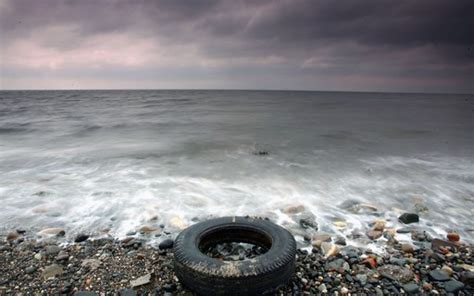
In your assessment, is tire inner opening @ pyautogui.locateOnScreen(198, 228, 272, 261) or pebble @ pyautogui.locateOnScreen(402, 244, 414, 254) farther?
pebble @ pyautogui.locateOnScreen(402, 244, 414, 254)

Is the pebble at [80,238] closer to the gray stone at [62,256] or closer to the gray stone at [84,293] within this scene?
the gray stone at [62,256]

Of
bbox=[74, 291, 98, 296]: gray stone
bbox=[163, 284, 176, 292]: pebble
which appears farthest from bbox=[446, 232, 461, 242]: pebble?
bbox=[74, 291, 98, 296]: gray stone

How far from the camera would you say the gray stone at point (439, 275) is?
3.82 meters

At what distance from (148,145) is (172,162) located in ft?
12.7

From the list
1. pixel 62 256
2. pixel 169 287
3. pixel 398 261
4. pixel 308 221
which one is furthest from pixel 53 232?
pixel 398 261

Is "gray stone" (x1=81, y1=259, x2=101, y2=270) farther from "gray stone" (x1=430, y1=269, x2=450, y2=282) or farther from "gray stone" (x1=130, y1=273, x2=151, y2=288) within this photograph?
"gray stone" (x1=430, y1=269, x2=450, y2=282)

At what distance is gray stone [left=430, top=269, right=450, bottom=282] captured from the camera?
3.82 meters

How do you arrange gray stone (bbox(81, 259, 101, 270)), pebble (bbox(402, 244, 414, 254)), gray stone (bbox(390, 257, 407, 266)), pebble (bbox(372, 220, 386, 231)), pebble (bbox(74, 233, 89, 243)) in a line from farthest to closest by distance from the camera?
1. pebble (bbox(372, 220, 386, 231))
2. pebble (bbox(74, 233, 89, 243))
3. pebble (bbox(402, 244, 414, 254))
4. gray stone (bbox(390, 257, 407, 266))
5. gray stone (bbox(81, 259, 101, 270))

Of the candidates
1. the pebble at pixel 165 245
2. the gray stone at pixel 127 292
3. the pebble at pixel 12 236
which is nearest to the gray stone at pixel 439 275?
the pebble at pixel 165 245

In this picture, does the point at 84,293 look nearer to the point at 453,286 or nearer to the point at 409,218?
the point at 453,286

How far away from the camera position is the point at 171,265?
4.08 metres

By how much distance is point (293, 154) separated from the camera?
1236cm

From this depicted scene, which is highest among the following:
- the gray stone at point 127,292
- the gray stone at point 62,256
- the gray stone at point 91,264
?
→ the gray stone at point 62,256

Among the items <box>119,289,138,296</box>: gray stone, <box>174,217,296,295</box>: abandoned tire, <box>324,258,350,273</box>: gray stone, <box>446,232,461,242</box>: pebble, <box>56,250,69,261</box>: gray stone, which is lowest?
<box>446,232,461,242</box>: pebble
